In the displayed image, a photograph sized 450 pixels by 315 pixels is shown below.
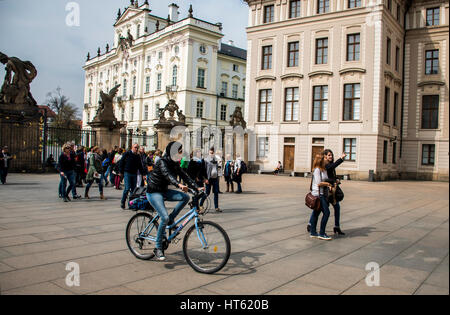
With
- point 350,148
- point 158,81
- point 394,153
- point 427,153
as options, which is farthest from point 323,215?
point 158,81

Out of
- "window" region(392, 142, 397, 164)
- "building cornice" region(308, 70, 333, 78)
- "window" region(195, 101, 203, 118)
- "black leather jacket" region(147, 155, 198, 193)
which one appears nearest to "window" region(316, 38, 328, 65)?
"building cornice" region(308, 70, 333, 78)

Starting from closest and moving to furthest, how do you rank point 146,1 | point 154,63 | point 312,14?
point 312,14 → point 154,63 → point 146,1

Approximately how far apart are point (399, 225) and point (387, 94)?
2470 cm

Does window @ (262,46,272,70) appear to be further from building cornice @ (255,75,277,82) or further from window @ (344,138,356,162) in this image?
window @ (344,138,356,162)

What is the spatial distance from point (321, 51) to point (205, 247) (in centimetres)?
3045

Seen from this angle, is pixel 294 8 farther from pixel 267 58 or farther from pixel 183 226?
pixel 183 226

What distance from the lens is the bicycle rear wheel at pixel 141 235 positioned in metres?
5.85

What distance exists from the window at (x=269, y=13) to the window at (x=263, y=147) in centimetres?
1089

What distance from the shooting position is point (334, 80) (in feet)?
104

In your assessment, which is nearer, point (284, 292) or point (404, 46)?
point (284, 292)

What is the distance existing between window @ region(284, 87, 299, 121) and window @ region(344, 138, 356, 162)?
5032 millimetres

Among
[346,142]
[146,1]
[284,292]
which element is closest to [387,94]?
[346,142]

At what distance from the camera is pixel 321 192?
7613mm
